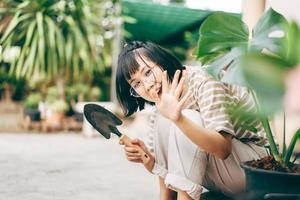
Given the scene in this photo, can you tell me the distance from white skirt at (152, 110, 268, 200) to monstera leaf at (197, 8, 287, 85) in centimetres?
27

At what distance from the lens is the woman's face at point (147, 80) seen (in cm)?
145

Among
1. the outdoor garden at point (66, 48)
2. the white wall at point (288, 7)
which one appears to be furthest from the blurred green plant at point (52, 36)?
the white wall at point (288, 7)

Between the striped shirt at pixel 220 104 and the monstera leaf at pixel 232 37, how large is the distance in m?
0.14

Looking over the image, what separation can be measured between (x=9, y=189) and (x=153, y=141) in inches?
28.7

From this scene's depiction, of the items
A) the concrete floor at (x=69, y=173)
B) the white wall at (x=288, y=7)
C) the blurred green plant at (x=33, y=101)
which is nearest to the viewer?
the concrete floor at (x=69, y=173)

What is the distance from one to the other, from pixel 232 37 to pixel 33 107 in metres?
4.26

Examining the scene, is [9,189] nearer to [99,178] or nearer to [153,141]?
[99,178]

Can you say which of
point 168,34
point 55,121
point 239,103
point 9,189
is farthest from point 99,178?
point 168,34

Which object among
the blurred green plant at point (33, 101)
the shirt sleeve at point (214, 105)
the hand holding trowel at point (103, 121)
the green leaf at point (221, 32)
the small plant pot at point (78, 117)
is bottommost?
the small plant pot at point (78, 117)

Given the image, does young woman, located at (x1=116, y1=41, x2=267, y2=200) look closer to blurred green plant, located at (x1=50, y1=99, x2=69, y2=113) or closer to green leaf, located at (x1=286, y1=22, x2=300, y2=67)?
green leaf, located at (x1=286, y1=22, x2=300, y2=67)

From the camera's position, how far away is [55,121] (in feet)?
16.1

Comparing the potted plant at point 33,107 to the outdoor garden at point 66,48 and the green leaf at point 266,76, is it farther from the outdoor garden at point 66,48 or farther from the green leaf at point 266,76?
the green leaf at point 266,76

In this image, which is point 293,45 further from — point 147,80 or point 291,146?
point 147,80

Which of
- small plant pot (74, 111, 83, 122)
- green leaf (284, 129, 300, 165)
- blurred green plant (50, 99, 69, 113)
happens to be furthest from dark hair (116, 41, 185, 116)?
blurred green plant (50, 99, 69, 113)
